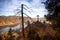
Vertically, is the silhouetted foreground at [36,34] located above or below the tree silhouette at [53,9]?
below

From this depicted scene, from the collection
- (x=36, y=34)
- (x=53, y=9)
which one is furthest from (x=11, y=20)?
(x=53, y=9)

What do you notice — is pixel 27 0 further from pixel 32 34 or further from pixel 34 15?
pixel 32 34

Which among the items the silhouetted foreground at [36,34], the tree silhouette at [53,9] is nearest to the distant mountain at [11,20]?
the silhouetted foreground at [36,34]

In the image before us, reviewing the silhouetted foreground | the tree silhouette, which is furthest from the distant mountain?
the tree silhouette

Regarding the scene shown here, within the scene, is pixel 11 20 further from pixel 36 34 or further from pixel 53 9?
pixel 53 9

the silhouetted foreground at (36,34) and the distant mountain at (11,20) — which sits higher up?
the distant mountain at (11,20)

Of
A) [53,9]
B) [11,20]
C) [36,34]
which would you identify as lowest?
[36,34]

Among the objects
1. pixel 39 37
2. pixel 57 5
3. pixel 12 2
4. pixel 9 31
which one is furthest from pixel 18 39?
pixel 57 5

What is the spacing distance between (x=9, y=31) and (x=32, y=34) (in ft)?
1.71

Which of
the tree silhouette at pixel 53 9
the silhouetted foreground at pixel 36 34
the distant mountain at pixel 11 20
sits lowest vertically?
the silhouetted foreground at pixel 36 34

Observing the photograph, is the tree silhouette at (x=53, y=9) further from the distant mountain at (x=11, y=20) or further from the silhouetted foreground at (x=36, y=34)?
the distant mountain at (x=11, y=20)

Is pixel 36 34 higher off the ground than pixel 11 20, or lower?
lower

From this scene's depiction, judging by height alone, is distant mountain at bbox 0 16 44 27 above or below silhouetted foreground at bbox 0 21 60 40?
above

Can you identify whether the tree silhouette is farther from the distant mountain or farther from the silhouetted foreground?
the distant mountain
